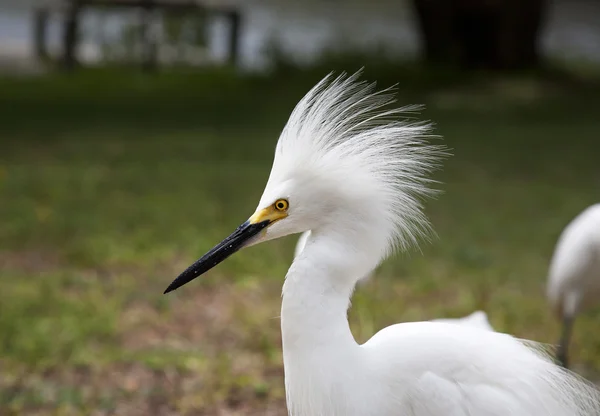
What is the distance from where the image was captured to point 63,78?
12.8m

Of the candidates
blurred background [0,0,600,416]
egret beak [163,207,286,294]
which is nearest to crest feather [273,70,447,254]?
egret beak [163,207,286,294]

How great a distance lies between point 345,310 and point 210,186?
534 cm

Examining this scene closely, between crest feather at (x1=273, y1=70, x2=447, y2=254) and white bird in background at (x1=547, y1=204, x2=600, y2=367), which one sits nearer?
crest feather at (x1=273, y1=70, x2=447, y2=254)

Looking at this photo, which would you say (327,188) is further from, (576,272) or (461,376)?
(576,272)

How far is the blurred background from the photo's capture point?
4281 mm

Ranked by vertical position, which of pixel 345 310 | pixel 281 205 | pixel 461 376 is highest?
pixel 281 205

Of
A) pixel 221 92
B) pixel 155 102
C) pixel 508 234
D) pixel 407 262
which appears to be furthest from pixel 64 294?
pixel 221 92

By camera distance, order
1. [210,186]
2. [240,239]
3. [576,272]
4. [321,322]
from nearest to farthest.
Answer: [321,322] → [240,239] → [576,272] → [210,186]

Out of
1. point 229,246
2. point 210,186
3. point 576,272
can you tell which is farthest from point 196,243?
point 229,246

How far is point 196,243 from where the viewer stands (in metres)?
5.96

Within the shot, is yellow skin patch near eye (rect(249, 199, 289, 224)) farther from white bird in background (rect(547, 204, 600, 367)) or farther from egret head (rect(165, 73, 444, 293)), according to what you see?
white bird in background (rect(547, 204, 600, 367))

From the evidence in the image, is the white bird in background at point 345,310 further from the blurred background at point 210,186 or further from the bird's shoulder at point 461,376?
the blurred background at point 210,186

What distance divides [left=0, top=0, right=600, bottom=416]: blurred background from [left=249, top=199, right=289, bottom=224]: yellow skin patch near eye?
1612 millimetres

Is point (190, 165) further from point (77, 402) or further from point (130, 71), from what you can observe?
point (130, 71)
